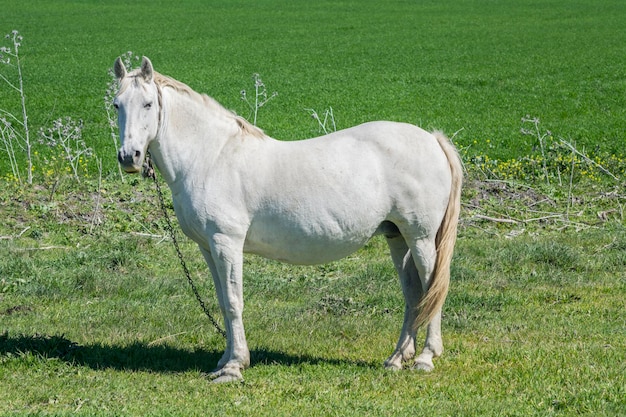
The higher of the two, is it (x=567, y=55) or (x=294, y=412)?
(x=294, y=412)

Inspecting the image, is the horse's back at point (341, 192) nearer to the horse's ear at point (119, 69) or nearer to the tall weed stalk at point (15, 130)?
the horse's ear at point (119, 69)

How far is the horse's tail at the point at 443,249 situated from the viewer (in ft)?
21.1

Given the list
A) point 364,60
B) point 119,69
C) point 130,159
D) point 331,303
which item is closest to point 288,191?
point 130,159

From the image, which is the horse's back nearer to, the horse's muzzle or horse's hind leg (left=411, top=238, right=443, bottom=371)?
horse's hind leg (left=411, top=238, right=443, bottom=371)

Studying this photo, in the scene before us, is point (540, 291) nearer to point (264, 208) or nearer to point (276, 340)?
point (276, 340)

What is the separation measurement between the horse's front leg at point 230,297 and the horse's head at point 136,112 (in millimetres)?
801

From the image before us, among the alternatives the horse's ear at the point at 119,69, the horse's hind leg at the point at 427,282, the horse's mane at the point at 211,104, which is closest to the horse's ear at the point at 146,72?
the horse's ear at the point at 119,69

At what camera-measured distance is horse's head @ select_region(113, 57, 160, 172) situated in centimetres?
574

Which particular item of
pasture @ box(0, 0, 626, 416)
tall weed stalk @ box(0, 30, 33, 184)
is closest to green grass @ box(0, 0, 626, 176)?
pasture @ box(0, 0, 626, 416)

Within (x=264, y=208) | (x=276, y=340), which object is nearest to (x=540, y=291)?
(x=276, y=340)

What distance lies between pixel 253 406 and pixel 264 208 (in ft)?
4.48

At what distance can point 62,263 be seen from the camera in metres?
9.34

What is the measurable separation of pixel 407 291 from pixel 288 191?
1.28m

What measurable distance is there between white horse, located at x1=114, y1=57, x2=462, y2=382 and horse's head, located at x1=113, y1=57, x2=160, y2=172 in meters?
0.03
